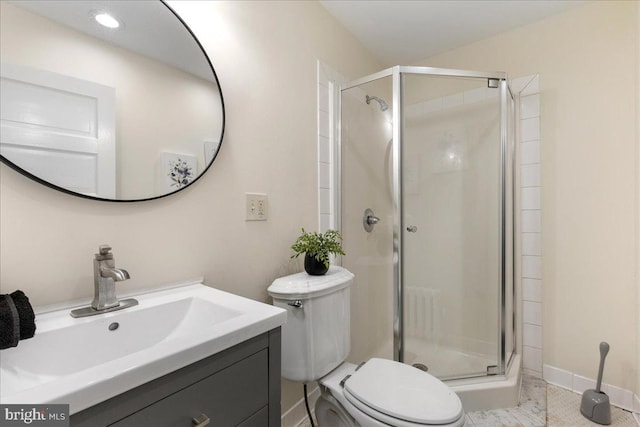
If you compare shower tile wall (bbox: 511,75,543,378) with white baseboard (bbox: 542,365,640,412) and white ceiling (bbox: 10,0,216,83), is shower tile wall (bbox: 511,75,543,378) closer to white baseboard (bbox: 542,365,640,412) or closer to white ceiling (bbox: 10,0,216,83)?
white baseboard (bbox: 542,365,640,412)

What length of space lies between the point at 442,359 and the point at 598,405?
0.73m

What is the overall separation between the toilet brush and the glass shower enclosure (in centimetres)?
38

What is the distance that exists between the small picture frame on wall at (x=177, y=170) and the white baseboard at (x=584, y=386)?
233cm

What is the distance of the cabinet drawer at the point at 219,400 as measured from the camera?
1.85 feet

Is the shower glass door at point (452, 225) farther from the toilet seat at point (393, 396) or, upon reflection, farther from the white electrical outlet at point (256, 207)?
the white electrical outlet at point (256, 207)

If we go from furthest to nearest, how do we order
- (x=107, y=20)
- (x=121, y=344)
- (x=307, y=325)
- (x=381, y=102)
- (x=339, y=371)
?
(x=381, y=102) < (x=339, y=371) < (x=307, y=325) < (x=107, y=20) < (x=121, y=344)

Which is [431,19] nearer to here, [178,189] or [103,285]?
[178,189]

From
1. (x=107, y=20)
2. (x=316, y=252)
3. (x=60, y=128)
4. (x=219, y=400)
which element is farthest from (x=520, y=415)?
(x=107, y=20)

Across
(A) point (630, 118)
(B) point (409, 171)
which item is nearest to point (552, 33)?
(A) point (630, 118)

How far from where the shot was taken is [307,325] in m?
1.19

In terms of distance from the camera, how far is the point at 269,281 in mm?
1400

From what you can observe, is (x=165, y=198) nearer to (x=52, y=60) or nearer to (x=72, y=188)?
(x=72, y=188)

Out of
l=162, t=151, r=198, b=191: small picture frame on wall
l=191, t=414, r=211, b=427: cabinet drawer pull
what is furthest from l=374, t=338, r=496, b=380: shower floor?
l=162, t=151, r=198, b=191: small picture frame on wall

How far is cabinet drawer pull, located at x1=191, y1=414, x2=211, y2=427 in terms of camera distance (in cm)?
62
